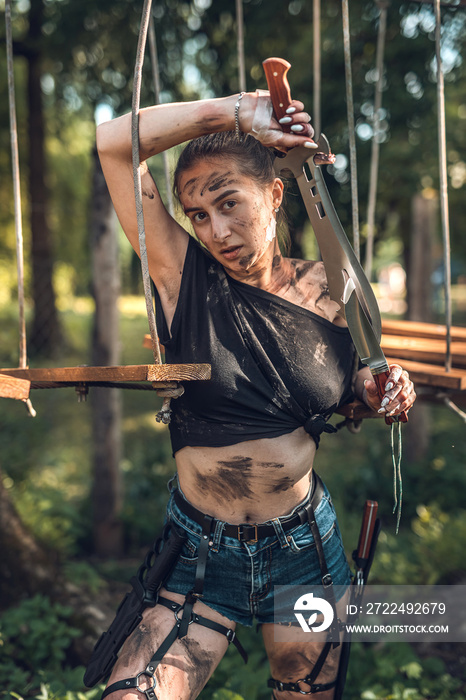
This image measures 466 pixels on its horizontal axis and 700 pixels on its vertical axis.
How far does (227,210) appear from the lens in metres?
1.80

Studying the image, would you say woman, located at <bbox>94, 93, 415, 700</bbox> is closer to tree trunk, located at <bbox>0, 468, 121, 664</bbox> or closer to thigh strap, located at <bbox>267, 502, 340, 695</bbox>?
thigh strap, located at <bbox>267, 502, 340, 695</bbox>

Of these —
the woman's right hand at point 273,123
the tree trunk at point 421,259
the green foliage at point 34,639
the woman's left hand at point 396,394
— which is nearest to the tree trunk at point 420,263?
the tree trunk at point 421,259

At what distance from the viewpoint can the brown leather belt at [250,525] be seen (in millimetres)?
1867

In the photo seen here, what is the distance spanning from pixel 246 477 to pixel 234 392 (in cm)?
27

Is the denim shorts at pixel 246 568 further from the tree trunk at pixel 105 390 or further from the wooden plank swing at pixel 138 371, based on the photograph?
the tree trunk at pixel 105 390

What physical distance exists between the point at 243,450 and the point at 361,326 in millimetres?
498

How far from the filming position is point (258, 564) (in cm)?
187

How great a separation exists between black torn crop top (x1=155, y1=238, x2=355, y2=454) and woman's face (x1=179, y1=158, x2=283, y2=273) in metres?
0.09

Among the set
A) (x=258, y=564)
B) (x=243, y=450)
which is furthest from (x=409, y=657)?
(x=243, y=450)

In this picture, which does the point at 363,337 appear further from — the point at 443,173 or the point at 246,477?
the point at 443,173

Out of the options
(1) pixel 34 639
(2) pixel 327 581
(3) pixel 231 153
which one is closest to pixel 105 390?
(1) pixel 34 639

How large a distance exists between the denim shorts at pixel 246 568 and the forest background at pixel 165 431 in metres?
0.78

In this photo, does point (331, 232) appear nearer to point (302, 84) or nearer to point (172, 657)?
point (172, 657)

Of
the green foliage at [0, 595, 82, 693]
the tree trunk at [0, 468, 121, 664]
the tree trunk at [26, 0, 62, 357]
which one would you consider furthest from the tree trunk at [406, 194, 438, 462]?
the tree trunk at [26, 0, 62, 357]
